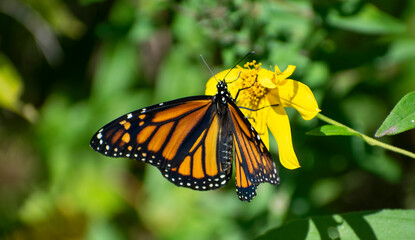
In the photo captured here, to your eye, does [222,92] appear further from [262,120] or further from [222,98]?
[262,120]

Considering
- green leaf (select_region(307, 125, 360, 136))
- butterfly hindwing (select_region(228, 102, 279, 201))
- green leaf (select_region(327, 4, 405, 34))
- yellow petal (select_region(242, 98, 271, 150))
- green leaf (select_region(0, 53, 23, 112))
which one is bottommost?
green leaf (select_region(307, 125, 360, 136))

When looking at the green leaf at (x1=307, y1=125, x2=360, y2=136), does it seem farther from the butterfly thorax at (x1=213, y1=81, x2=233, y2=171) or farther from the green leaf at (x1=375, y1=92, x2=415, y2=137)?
the butterfly thorax at (x1=213, y1=81, x2=233, y2=171)

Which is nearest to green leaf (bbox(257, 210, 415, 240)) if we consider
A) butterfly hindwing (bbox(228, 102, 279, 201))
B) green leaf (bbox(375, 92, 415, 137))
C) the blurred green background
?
butterfly hindwing (bbox(228, 102, 279, 201))

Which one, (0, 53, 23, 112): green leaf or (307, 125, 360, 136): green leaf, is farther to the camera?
(0, 53, 23, 112): green leaf

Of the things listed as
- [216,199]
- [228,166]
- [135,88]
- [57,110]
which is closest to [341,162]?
[216,199]

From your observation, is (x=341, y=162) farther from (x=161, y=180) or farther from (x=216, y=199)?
(x=161, y=180)

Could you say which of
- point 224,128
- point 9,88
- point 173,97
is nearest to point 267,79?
point 224,128
